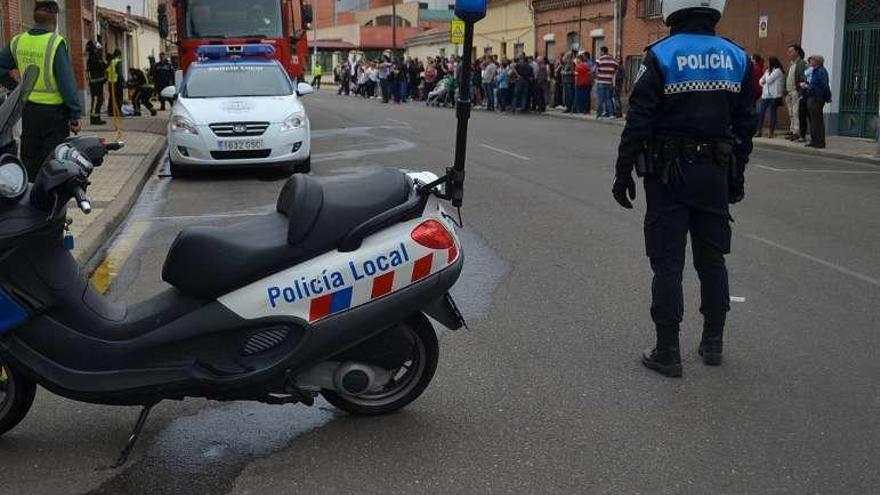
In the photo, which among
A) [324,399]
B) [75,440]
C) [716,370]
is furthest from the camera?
[716,370]

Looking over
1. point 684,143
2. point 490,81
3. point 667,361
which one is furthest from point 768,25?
point 667,361

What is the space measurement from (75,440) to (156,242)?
488 cm

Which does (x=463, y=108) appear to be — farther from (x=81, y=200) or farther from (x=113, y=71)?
(x=113, y=71)

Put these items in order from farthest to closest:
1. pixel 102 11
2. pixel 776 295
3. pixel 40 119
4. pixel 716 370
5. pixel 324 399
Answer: pixel 102 11 → pixel 40 119 → pixel 776 295 → pixel 716 370 → pixel 324 399

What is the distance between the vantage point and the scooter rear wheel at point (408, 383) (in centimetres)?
443

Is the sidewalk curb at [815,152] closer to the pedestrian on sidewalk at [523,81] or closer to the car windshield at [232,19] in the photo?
the car windshield at [232,19]

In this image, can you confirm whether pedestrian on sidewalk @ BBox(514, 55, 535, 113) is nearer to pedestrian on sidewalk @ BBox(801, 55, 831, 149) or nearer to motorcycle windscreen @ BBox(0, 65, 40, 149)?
pedestrian on sidewalk @ BBox(801, 55, 831, 149)

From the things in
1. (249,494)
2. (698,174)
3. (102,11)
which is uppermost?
(102,11)

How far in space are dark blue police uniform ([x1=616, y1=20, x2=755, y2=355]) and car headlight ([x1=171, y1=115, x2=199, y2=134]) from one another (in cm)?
889

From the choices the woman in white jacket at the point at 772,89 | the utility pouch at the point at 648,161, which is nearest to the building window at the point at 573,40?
the woman in white jacket at the point at 772,89

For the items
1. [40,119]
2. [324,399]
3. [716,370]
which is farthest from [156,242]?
[716,370]

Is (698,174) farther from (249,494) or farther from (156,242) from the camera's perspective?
(156,242)

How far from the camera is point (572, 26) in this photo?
37.3 meters

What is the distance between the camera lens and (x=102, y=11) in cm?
3956
